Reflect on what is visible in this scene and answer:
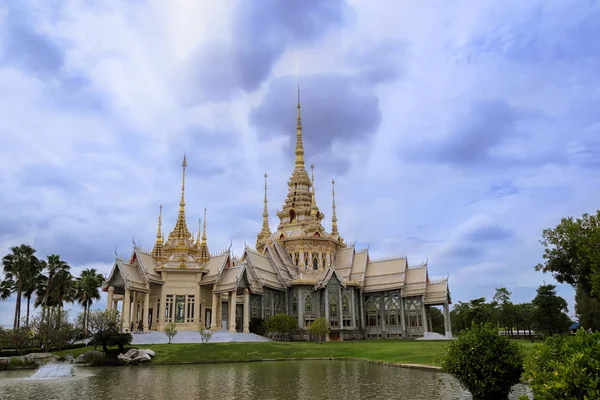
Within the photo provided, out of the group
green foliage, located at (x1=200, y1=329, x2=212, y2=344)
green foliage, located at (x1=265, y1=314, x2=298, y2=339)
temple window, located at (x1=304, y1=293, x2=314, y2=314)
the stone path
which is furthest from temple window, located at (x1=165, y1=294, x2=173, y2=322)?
temple window, located at (x1=304, y1=293, x2=314, y2=314)

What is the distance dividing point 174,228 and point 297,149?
2881 centimetres

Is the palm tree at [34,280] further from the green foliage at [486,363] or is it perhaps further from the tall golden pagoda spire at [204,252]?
the green foliage at [486,363]

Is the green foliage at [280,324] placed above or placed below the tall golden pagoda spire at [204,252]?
below

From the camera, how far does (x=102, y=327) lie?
32.6 m

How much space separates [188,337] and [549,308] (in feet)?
129

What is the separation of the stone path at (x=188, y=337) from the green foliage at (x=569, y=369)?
32.4 m

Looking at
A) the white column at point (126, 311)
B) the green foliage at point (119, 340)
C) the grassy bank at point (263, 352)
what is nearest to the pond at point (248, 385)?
the grassy bank at point (263, 352)

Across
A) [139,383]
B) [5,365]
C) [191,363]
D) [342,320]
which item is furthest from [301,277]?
[139,383]

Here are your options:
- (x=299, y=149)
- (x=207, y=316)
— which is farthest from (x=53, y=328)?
(x=299, y=149)

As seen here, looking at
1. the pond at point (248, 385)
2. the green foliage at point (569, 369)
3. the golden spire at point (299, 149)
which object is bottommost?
the pond at point (248, 385)

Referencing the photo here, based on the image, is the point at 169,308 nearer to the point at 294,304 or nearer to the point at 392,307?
the point at 294,304

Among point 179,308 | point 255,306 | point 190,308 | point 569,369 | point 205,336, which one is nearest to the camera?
point 569,369

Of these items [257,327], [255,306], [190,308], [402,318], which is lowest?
[257,327]

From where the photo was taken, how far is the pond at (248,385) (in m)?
15.3
